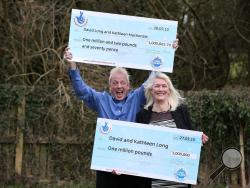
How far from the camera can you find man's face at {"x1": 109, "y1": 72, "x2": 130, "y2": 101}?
15.0 ft

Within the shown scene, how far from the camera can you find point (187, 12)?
1138 cm

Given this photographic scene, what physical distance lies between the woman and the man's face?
234 millimetres

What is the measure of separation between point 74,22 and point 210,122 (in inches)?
168

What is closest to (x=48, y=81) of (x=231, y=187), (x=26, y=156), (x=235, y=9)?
(x=26, y=156)

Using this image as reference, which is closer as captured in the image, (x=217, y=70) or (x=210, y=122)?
(x=210, y=122)

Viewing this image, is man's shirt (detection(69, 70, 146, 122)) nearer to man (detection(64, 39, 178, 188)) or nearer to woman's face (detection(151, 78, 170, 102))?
man (detection(64, 39, 178, 188))

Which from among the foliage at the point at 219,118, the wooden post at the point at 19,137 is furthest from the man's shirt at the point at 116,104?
the wooden post at the point at 19,137

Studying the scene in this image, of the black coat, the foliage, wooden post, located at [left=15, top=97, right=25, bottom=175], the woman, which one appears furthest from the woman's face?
wooden post, located at [left=15, top=97, right=25, bottom=175]

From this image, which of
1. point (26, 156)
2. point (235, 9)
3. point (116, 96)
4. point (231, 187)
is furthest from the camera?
point (235, 9)

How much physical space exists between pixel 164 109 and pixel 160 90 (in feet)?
0.56

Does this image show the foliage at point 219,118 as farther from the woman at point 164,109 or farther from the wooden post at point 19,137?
the woman at point 164,109

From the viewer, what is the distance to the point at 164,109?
14.6 feet

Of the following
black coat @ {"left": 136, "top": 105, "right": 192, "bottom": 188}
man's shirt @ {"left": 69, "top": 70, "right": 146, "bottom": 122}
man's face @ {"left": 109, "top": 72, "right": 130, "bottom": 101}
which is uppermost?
man's face @ {"left": 109, "top": 72, "right": 130, "bottom": 101}

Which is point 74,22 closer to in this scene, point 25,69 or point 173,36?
point 173,36
